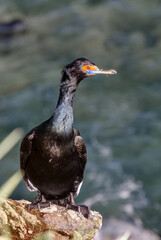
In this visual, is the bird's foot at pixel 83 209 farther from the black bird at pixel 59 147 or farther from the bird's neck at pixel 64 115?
the bird's neck at pixel 64 115

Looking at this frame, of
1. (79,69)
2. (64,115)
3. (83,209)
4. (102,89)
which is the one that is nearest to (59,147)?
(64,115)

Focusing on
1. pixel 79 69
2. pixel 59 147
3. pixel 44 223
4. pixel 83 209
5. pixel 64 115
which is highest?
pixel 79 69

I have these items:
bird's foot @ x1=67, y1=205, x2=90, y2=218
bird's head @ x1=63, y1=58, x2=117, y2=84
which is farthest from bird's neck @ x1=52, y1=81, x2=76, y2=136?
bird's foot @ x1=67, y1=205, x2=90, y2=218

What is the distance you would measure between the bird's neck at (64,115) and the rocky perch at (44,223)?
3.77 feet

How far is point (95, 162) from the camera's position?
600 inches

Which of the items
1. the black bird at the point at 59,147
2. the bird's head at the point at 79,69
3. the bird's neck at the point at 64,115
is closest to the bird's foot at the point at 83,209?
the black bird at the point at 59,147

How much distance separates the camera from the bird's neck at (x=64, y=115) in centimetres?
684

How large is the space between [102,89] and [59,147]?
11059 mm

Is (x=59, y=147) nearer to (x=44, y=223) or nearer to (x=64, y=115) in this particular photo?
(x=64, y=115)

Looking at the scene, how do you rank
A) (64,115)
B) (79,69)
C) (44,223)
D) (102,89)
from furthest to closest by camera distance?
(102,89), (79,69), (64,115), (44,223)

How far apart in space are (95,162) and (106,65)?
15.5ft

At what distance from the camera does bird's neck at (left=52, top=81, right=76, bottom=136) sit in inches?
269

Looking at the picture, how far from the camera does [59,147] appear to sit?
22.6 feet

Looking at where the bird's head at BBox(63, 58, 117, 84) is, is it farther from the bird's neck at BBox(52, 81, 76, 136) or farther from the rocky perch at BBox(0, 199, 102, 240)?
the rocky perch at BBox(0, 199, 102, 240)
